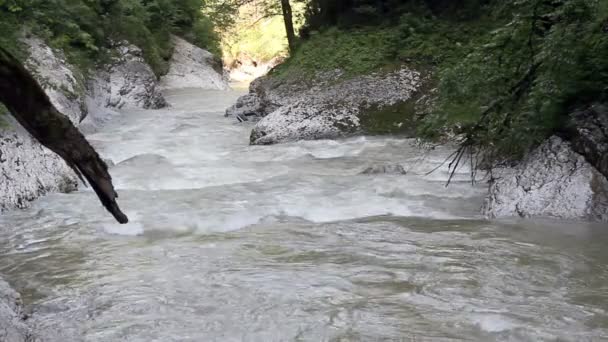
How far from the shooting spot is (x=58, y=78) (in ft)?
47.3

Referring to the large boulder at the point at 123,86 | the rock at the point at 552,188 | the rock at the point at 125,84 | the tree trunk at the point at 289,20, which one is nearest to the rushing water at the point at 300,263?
the rock at the point at 552,188

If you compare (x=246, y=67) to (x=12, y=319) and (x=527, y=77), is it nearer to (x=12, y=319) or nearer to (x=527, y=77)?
(x=527, y=77)

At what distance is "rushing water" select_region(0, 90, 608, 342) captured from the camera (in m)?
4.76

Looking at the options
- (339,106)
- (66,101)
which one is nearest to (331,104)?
(339,106)

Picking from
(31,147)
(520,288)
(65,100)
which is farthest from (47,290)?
(65,100)

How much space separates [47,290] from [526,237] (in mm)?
4655

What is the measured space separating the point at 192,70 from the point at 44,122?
24.9m

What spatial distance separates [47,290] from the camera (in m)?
5.57

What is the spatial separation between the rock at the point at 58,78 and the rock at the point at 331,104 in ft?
12.9

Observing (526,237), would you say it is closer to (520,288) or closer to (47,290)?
(520,288)

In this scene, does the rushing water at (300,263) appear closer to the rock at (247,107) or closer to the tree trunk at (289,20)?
the rock at (247,107)

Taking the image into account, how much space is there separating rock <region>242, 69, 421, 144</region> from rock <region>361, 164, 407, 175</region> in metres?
3.33

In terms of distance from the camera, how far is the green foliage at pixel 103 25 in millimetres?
15133

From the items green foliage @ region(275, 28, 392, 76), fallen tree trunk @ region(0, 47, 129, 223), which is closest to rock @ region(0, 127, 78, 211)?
fallen tree trunk @ region(0, 47, 129, 223)
